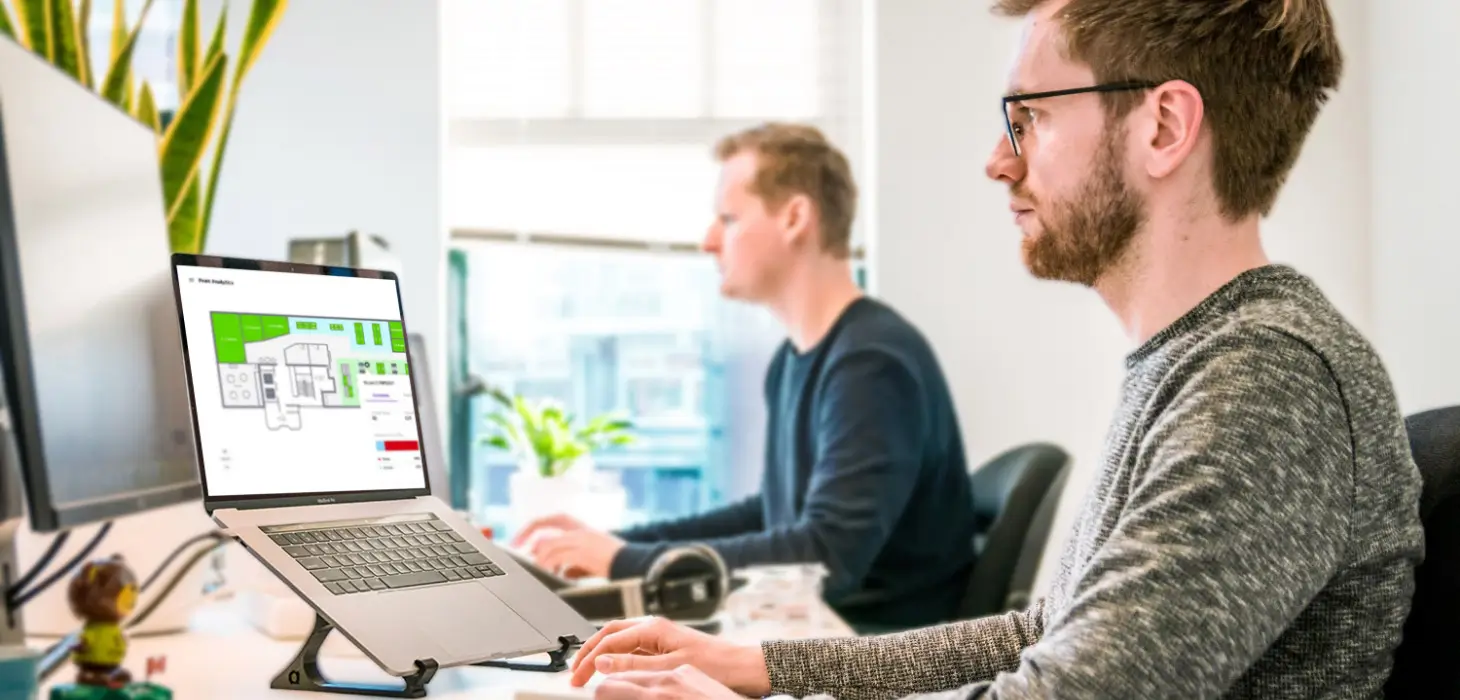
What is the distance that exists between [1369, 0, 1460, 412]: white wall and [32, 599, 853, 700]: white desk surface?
1.07 meters

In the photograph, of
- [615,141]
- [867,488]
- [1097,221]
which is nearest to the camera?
[1097,221]

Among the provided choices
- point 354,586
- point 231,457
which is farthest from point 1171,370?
point 231,457

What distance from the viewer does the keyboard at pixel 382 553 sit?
1071 mm

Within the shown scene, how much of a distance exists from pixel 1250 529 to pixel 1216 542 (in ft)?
0.08

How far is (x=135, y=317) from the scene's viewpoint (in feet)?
4.24

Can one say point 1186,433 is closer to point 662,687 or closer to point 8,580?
point 662,687

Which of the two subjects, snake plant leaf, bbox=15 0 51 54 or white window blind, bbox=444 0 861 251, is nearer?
snake plant leaf, bbox=15 0 51 54

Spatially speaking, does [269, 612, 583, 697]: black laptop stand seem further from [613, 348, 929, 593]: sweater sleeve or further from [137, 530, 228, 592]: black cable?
[613, 348, 929, 593]: sweater sleeve

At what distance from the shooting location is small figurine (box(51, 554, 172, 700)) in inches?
38.4

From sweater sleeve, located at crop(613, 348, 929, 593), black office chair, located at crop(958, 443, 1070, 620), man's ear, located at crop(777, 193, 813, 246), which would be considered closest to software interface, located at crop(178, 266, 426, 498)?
sweater sleeve, located at crop(613, 348, 929, 593)

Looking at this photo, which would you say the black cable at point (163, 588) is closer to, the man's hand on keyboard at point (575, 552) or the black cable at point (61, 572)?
the black cable at point (61, 572)

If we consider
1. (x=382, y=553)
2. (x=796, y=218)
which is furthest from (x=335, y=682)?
(x=796, y=218)

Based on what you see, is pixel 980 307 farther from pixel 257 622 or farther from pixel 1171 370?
pixel 1171 370

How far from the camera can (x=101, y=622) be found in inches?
39.9
